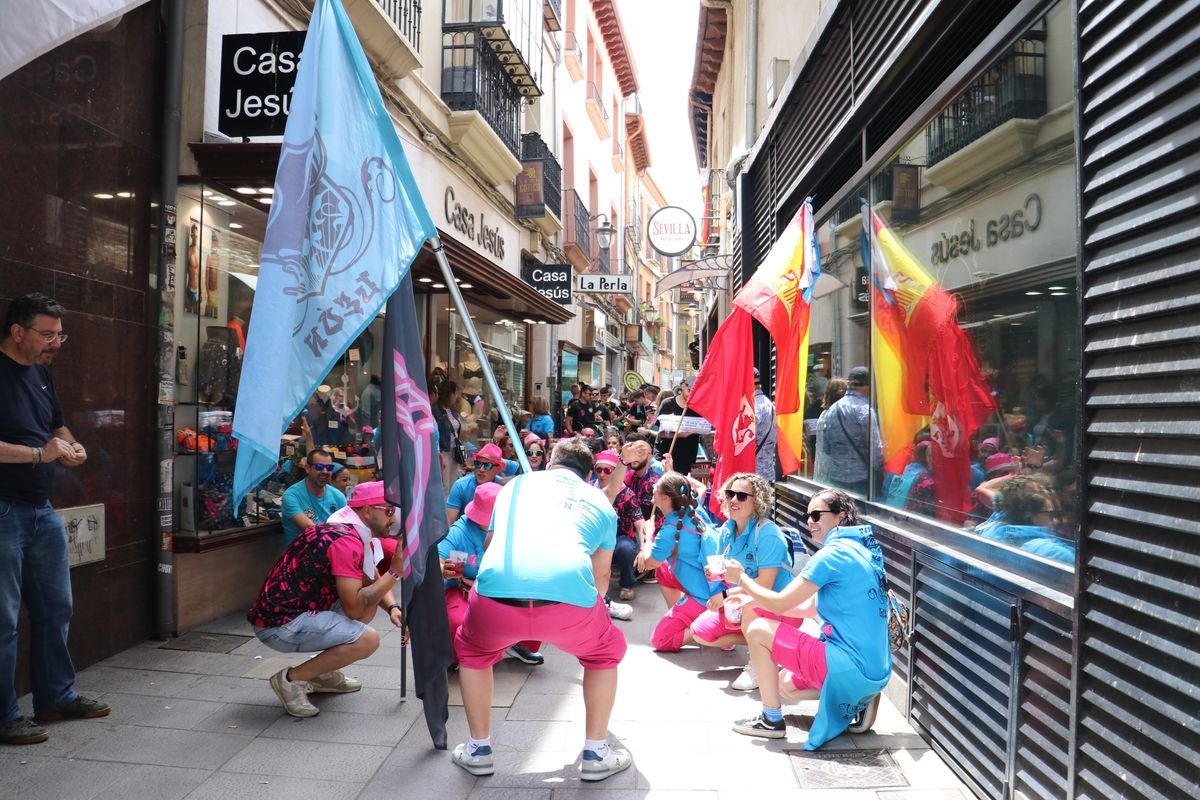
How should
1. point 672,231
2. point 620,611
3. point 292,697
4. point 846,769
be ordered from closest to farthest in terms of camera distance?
point 846,769 < point 292,697 < point 620,611 < point 672,231

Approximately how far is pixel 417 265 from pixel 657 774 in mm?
6453

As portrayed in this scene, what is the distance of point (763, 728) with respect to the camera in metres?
4.81

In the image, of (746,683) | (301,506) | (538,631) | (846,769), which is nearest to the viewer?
(538,631)

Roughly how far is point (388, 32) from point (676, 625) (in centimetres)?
696

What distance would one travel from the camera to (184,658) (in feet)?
19.6

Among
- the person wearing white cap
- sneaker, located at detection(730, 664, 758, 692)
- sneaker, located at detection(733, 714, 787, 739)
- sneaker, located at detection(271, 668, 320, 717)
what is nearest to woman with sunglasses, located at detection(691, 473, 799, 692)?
sneaker, located at detection(730, 664, 758, 692)

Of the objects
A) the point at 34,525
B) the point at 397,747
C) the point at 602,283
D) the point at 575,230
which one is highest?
the point at 575,230

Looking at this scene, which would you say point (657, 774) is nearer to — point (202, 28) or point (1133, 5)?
point (1133, 5)

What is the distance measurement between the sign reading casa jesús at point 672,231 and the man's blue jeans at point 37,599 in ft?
44.5

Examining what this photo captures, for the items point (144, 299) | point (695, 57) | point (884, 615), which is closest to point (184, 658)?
point (144, 299)

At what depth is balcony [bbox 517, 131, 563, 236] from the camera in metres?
17.3

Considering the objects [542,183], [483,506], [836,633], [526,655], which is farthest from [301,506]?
[542,183]

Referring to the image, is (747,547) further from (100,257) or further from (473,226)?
(473,226)

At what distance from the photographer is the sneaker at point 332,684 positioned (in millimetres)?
5309
